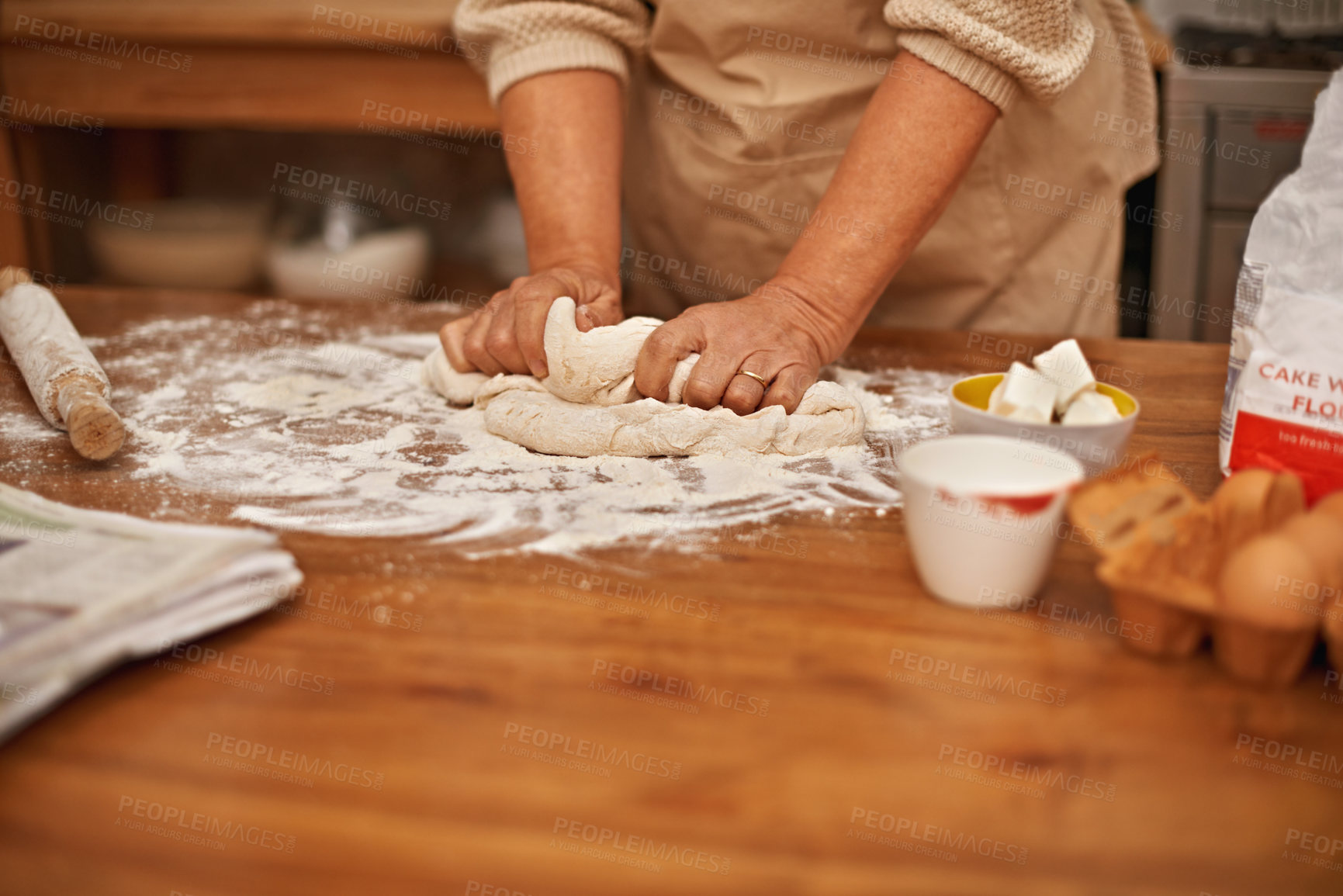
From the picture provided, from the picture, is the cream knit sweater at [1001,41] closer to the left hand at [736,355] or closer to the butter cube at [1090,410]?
the left hand at [736,355]

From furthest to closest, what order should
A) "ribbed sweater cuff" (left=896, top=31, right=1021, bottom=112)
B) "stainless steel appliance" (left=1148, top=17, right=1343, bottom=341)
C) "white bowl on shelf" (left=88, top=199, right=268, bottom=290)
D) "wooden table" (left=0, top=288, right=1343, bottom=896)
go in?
"white bowl on shelf" (left=88, top=199, right=268, bottom=290), "stainless steel appliance" (left=1148, top=17, right=1343, bottom=341), "ribbed sweater cuff" (left=896, top=31, right=1021, bottom=112), "wooden table" (left=0, top=288, right=1343, bottom=896)

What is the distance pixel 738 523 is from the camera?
2.55 ft

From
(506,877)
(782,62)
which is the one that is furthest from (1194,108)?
(506,877)

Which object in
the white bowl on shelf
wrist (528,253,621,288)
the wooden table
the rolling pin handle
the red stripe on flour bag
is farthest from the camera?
the white bowl on shelf

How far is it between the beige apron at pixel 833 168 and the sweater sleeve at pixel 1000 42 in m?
0.21

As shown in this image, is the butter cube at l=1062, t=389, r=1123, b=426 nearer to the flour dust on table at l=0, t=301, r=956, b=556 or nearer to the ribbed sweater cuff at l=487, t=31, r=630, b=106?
the flour dust on table at l=0, t=301, r=956, b=556

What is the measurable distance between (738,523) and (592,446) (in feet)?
0.66

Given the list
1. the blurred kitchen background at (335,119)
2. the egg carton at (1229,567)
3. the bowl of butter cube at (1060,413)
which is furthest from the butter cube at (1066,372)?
the blurred kitchen background at (335,119)

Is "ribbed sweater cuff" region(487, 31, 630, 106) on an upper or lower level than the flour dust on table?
upper

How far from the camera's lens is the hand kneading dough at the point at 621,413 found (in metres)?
0.92

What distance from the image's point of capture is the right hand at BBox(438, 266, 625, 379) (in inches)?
40.7

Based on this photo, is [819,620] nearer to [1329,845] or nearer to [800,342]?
[1329,845]

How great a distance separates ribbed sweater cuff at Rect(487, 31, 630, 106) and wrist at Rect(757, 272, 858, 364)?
433mm

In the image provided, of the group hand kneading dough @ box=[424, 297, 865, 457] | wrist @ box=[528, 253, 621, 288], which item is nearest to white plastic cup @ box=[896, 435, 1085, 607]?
hand kneading dough @ box=[424, 297, 865, 457]
